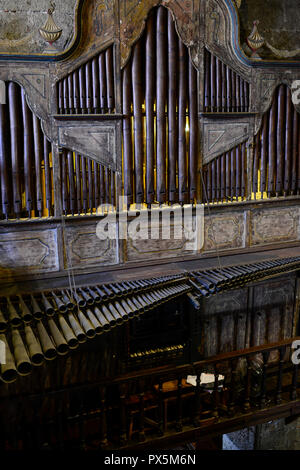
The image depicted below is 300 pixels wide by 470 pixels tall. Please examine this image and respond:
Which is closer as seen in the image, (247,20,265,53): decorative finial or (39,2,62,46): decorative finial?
(39,2,62,46): decorative finial

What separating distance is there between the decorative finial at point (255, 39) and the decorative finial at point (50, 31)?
3.30 m

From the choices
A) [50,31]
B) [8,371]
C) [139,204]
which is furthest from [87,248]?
[50,31]

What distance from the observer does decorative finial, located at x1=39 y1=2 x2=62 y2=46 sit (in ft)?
19.0

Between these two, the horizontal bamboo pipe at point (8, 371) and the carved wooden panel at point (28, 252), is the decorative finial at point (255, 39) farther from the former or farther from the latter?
the horizontal bamboo pipe at point (8, 371)

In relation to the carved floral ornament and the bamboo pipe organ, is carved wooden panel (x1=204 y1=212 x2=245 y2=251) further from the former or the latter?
the carved floral ornament

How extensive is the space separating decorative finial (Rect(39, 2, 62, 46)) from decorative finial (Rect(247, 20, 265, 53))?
10.8 ft

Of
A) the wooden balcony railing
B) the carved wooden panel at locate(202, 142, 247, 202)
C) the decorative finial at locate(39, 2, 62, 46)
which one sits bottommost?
the wooden balcony railing

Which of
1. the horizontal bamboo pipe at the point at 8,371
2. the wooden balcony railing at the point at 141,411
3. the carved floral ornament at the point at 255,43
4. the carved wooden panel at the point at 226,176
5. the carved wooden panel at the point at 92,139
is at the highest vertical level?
the carved floral ornament at the point at 255,43

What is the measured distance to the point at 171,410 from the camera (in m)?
7.77

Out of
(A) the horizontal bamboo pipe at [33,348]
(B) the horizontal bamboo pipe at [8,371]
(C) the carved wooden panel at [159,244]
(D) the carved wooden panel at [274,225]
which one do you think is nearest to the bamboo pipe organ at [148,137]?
(C) the carved wooden panel at [159,244]

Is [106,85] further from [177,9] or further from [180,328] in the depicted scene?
[180,328]

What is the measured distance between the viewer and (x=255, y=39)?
7.16m

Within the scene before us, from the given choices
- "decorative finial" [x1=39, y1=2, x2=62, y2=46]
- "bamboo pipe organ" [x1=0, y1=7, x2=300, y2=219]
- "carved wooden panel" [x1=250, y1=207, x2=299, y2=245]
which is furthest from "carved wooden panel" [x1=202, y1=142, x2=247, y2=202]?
"decorative finial" [x1=39, y1=2, x2=62, y2=46]

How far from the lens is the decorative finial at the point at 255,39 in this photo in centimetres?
715
